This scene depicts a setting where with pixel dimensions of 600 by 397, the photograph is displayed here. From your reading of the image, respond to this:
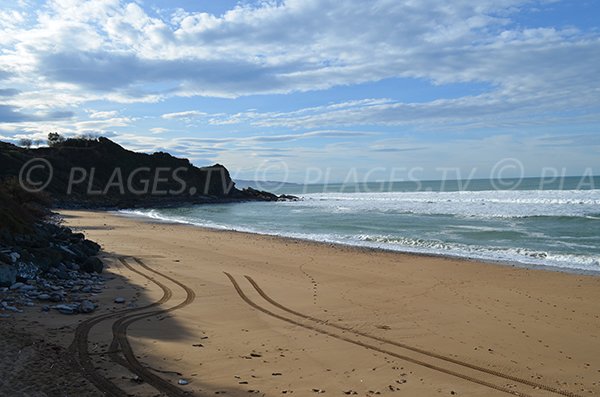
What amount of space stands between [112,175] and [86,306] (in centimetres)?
6213

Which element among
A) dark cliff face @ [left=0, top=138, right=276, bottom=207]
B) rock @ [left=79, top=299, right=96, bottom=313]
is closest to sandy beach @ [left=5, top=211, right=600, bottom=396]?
rock @ [left=79, top=299, right=96, bottom=313]

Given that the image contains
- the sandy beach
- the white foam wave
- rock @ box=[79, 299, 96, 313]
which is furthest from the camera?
the white foam wave

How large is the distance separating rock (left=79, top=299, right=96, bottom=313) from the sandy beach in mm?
188

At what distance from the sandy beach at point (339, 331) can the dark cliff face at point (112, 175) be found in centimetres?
4247

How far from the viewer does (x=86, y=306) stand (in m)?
7.14

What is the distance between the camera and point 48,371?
454 centimetres

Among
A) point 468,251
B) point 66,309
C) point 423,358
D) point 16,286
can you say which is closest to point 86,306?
point 66,309

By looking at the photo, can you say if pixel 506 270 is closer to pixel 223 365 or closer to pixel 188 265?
pixel 188 265

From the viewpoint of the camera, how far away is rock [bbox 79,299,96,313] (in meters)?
7.05

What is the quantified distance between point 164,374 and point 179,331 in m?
1.70

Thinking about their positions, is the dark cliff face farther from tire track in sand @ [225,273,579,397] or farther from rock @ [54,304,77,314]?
tire track in sand @ [225,273,579,397]

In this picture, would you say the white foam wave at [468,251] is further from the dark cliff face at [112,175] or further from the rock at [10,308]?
the dark cliff face at [112,175]

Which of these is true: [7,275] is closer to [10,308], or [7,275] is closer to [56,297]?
[56,297]

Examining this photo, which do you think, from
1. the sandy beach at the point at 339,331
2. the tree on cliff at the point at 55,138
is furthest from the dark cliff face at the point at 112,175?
the sandy beach at the point at 339,331
